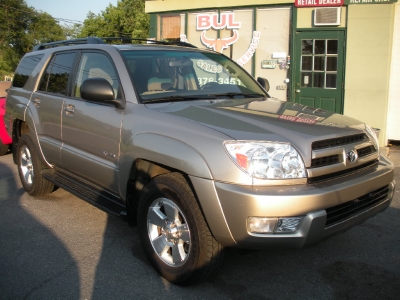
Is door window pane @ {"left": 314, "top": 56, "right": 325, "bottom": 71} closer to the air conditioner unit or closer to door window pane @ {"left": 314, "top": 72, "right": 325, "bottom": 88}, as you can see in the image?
door window pane @ {"left": 314, "top": 72, "right": 325, "bottom": 88}

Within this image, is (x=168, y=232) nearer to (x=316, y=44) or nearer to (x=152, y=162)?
(x=152, y=162)

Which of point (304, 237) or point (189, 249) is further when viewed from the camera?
point (189, 249)

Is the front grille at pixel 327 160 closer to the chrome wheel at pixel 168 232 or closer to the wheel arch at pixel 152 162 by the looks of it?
the wheel arch at pixel 152 162

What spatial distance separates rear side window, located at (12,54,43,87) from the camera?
578 centimetres

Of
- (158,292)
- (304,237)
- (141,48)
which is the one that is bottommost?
(158,292)

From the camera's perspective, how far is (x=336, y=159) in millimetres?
3275

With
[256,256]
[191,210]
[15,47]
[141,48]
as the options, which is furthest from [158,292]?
[15,47]

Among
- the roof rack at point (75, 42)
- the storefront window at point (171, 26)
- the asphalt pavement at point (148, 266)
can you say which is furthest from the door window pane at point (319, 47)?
the roof rack at point (75, 42)

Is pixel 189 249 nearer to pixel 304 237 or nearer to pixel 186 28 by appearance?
pixel 304 237

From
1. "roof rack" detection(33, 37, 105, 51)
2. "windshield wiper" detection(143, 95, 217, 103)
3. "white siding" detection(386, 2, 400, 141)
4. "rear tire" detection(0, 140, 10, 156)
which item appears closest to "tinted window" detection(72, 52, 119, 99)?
"roof rack" detection(33, 37, 105, 51)

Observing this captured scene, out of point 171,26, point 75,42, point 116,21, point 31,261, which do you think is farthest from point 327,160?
point 116,21

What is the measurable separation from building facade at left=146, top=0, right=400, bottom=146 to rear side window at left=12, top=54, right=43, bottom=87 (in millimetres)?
6076

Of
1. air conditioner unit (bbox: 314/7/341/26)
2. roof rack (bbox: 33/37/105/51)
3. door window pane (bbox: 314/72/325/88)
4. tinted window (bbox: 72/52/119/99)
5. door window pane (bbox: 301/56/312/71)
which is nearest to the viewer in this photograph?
tinted window (bbox: 72/52/119/99)

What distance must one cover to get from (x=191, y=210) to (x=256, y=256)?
1.12m
